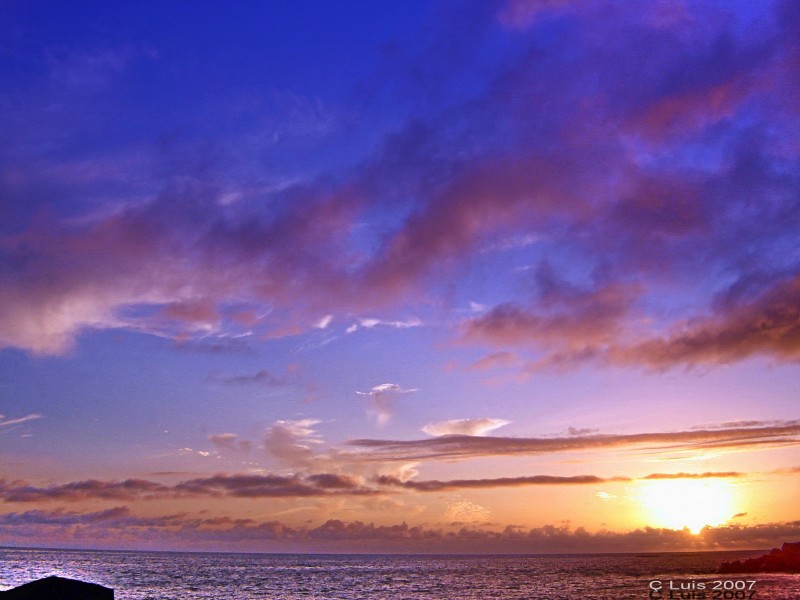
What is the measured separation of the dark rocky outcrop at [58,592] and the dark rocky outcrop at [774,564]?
5800 inches

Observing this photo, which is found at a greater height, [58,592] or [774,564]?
[58,592]

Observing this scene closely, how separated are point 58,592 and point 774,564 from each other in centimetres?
16055

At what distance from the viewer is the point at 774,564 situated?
153625mm

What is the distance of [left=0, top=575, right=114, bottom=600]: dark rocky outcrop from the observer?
4159 cm

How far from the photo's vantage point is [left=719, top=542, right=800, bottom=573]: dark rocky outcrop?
496ft

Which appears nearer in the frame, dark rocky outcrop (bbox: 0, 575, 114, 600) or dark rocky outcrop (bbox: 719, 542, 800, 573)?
dark rocky outcrop (bbox: 0, 575, 114, 600)

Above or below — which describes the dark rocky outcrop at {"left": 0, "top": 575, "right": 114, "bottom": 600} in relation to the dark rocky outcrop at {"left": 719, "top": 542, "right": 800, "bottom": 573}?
above

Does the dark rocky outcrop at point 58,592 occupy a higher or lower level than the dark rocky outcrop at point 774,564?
higher

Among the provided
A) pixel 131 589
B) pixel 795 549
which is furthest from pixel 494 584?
pixel 795 549

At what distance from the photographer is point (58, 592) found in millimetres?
41906

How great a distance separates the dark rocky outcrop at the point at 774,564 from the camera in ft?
496

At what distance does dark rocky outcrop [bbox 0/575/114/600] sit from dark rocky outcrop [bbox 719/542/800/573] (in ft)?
483

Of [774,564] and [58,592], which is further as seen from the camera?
[774,564]

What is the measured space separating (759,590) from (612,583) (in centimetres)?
3720
